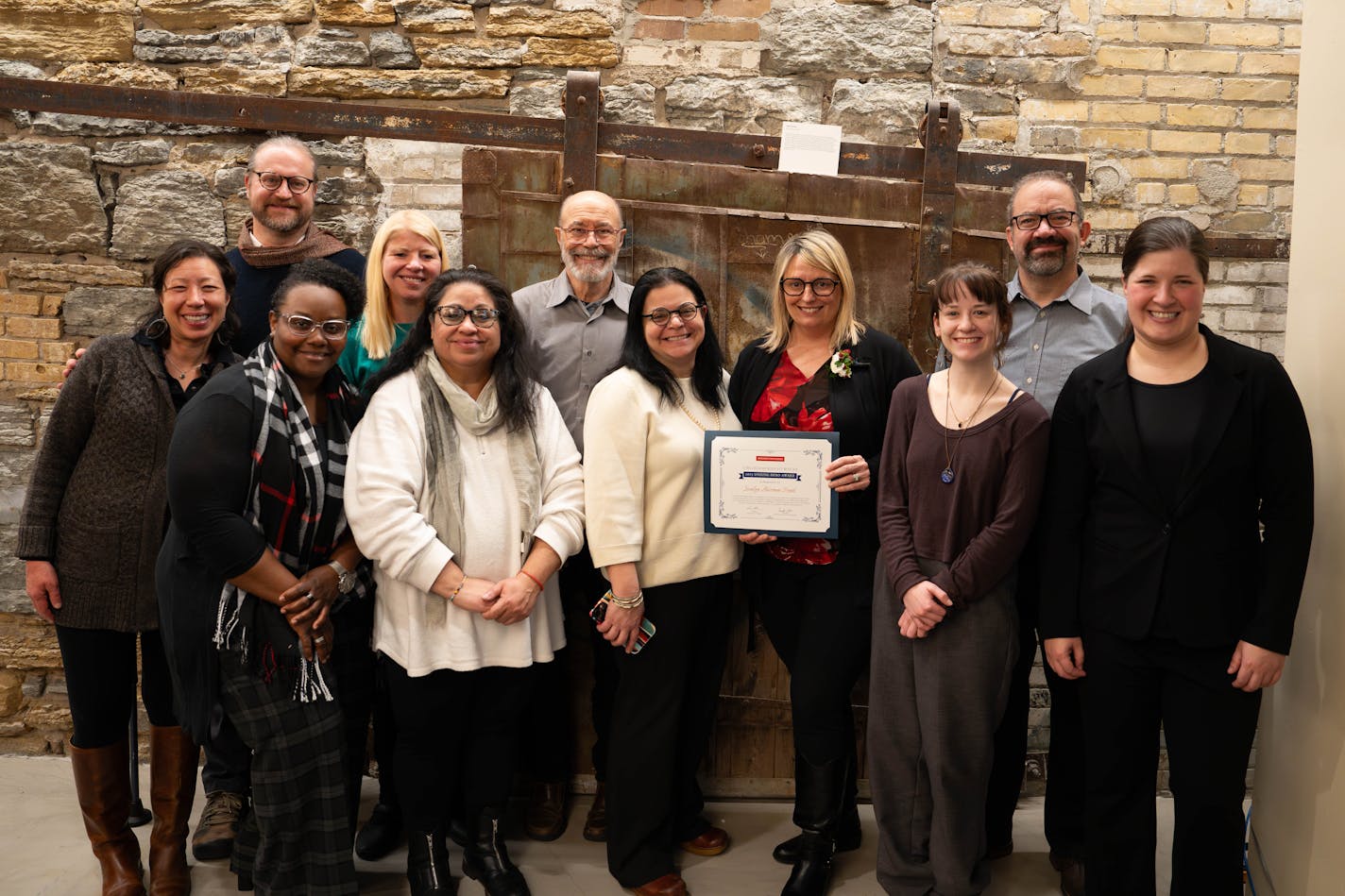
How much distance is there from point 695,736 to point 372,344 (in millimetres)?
1477

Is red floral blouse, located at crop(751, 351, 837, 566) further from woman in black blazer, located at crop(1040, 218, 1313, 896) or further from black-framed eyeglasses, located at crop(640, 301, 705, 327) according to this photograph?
woman in black blazer, located at crop(1040, 218, 1313, 896)

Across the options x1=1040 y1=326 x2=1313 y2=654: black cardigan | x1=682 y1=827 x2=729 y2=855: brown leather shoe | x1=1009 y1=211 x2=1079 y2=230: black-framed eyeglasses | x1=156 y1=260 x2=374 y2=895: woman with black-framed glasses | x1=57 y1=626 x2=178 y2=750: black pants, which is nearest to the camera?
x1=1040 y1=326 x2=1313 y2=654: black cardigan

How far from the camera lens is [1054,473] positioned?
7.85 ft

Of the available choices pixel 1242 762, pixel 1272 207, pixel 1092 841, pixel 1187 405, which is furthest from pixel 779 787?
pixel 1272 207

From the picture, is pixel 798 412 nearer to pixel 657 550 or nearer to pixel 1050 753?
pixel 657 550

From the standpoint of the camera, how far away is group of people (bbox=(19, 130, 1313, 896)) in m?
2.27

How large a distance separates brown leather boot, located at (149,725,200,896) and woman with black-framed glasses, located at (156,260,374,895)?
1.25 feet

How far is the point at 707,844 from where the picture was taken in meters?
3.03

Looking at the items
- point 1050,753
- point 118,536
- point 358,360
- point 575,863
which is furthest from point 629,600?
point 118,536

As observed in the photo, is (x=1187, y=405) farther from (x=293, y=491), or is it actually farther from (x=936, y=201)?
(x=293, y=491)

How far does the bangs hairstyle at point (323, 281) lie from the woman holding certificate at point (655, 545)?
26.5 inches

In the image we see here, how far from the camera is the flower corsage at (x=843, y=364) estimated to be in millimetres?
2611

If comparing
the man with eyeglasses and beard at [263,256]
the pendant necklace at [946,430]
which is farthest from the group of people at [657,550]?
the man with eyeglasses and beard at [263,256]

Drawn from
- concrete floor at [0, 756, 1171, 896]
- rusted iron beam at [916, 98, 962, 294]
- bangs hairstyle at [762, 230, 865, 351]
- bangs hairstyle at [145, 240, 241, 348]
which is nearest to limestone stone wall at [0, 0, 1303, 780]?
rusted iron beam at [916, 98, 962, 294]
